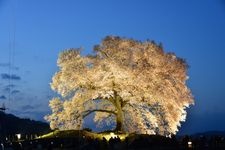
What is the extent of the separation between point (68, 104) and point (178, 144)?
1423 centimetres

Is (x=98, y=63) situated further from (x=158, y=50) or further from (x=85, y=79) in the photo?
(x=158, y=50)

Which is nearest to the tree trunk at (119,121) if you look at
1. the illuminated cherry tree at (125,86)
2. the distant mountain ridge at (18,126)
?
the illuminated cherry tree at (125,86)

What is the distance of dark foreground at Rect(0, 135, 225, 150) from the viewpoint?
1581 inches

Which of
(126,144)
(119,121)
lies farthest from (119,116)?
(126,144)

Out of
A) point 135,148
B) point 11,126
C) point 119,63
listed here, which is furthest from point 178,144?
point 11,126

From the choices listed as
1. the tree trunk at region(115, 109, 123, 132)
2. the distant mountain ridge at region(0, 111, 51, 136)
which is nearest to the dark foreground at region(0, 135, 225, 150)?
the tree trunk at region(115, 109, 123, 132)

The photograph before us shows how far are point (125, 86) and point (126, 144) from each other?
10464 millimetres

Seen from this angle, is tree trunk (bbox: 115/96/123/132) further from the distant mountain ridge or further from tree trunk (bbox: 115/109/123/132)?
the distant mountain ridge

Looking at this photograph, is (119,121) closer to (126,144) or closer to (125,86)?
(125,86)

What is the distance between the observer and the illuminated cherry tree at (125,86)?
5097 cm

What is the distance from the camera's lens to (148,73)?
2002 inches

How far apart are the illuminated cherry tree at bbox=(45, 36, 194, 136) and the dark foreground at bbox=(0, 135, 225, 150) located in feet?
19.7

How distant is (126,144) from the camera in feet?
136

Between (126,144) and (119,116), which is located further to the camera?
(119,116)
